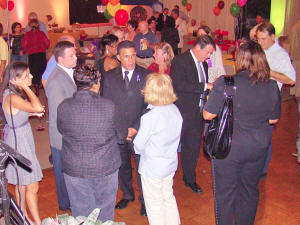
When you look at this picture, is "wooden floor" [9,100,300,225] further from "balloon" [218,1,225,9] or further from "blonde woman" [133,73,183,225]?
"balloon" [218,1,225,9]

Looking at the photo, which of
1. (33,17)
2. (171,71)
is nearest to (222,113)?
(171,71)

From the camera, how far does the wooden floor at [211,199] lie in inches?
140

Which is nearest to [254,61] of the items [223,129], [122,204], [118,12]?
[223,129]

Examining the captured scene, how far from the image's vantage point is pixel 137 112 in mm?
3398

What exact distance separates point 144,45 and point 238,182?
379 cm

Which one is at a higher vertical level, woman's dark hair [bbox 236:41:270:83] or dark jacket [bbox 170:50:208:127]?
woman's dark hair [bbox 236:41:270:83]

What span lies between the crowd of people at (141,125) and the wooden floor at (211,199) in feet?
0.61

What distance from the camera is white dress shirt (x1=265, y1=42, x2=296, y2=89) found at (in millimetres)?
3857

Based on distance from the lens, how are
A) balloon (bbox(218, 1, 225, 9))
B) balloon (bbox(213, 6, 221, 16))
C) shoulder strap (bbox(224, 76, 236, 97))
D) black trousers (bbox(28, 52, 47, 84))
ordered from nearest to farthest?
shoulder strap (bbox(224, 76, 236, 97)), black trousers (bbox(28, 52, 47, 84)), balloon (bbox(213, 6, 221, 16)), balloon (bbox(218, 1, 225, 9))

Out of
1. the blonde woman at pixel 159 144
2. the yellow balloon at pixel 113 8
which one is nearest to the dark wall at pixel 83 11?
the yellow balloon at pixel 113 8

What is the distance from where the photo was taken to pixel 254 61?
2.65 meters

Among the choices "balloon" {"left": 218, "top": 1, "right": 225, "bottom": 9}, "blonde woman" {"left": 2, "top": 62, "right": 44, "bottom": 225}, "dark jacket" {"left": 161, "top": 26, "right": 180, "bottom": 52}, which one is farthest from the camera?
"balloon" {"left": 218, "top": 1, "right": 225, "bottom": 9}

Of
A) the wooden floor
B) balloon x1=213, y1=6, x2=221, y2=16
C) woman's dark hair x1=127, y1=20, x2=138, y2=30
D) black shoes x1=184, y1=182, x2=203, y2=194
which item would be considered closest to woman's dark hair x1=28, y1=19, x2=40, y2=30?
woman's dark hair x1=127, y1=20, x2=138, y2=30

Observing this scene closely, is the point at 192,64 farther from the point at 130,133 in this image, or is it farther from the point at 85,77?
the point at 85,77
